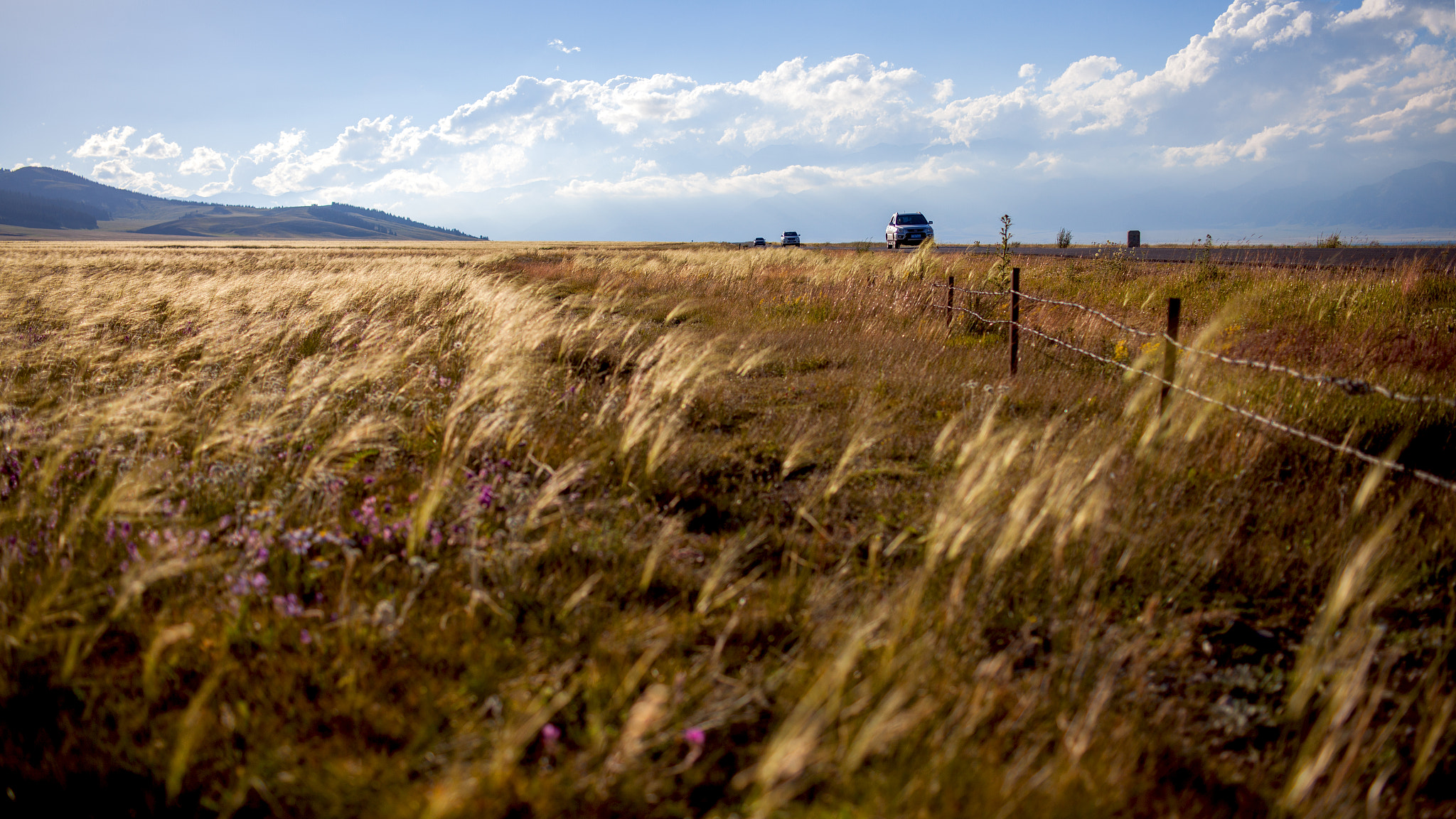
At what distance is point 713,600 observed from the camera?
280cm

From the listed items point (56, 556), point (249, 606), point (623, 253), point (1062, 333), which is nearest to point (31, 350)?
point (56, 556)

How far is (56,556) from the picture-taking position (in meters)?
2.92

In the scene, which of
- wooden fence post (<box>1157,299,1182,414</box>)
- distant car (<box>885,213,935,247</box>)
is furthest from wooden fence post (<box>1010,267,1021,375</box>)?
distant car (<box>885,213,935,247</box>)

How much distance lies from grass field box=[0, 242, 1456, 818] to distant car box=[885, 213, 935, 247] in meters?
29.4

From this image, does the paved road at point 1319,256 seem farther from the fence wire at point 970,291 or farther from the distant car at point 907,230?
the distant car at point 907,230

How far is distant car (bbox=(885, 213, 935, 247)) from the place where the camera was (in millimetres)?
33719

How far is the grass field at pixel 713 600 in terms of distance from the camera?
197 cm

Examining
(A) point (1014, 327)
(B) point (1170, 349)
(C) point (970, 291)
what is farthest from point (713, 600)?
(C) point (970, 291)

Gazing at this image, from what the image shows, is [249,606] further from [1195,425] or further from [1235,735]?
[1195,425]

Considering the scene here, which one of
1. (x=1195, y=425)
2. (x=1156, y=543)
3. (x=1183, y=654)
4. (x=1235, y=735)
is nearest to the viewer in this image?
(x=1235, y=735)

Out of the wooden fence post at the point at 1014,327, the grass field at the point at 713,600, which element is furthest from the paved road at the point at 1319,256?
the grass field at the point at 713,600

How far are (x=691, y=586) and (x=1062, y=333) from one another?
7251mm

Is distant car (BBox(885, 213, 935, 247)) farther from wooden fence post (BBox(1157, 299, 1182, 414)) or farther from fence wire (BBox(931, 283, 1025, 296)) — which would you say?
wooden fence post (BBox(1157, 299, 1182, 414))

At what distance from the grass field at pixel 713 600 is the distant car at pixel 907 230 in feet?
96.4
